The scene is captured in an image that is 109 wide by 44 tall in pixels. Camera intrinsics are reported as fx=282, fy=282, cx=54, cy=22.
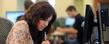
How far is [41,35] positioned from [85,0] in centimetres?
360

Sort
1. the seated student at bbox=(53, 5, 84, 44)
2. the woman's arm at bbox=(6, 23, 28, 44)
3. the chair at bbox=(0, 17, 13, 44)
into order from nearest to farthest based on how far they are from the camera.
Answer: the woman's arm at bbox=(6, 23, 28, 44) < the chair at bbox=(0, 17, 13, 44) < the seated student at bbox=(53, 5, 84, 44)

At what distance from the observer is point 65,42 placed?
4.34 meters

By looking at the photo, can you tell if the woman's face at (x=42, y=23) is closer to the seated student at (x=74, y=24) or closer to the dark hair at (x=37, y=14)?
the dark hair at (x=37, y=14)

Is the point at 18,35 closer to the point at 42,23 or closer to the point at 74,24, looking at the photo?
the point at 42,23

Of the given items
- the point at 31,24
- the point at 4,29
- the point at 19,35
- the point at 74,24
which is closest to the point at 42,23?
the point at 31,24

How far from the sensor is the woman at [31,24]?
1.66 metres

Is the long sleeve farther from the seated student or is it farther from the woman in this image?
the seated student

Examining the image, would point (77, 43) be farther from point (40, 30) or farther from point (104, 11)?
point (40, 30)

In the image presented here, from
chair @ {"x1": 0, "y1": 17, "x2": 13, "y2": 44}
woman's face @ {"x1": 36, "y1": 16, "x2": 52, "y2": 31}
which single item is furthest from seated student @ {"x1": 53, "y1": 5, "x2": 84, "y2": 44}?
woman's face @ {"x1": 36, "y1": 16, "x2": 52, "y2": 31}

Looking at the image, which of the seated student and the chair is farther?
the seated student

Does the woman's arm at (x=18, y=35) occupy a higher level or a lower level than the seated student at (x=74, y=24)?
higher

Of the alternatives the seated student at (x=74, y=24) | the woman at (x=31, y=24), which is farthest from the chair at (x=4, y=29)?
the seated student at (x=74, y=24)

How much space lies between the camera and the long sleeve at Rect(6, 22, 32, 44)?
1647 mm

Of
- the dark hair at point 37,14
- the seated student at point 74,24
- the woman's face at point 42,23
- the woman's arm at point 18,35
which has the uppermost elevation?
the dark hair at point 37,14
